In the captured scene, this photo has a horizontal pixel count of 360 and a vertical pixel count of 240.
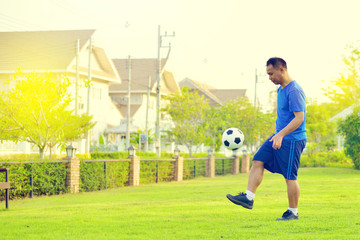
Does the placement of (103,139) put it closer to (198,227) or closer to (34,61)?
(34,61)

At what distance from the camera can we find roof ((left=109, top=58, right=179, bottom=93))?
197ft

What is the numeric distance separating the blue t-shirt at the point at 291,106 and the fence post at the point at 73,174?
37.7 feet

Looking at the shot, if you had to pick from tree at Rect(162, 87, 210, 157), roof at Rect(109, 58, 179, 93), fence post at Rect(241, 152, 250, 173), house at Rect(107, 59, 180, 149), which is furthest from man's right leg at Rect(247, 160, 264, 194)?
roof at Rect(109, 58, 179, 93)

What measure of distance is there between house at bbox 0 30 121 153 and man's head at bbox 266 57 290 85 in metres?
31.3

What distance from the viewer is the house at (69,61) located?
4297cm

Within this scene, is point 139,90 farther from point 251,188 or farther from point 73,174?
point 251,188

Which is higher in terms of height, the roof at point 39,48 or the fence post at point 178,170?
the roof at point 39,48

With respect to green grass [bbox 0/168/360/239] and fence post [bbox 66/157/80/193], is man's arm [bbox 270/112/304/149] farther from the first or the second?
fence post [bbox 66/157/80/193]

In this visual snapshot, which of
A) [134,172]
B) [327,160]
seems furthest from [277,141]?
[327,160]

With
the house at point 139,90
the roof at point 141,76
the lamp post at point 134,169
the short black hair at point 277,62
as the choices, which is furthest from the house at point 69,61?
the short black hair at point 277,62

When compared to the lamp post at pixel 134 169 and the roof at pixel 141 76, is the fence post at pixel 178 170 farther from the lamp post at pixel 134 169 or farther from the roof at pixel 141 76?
the roof at pixel 141 76

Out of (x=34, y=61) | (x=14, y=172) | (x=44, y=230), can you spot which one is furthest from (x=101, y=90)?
(x=44, y=230)

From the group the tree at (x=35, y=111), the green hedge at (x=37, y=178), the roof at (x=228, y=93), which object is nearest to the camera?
the green hedge at (x=37, y=178)

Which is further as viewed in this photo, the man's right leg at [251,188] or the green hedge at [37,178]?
Answer: the green hedge at [37,178]
